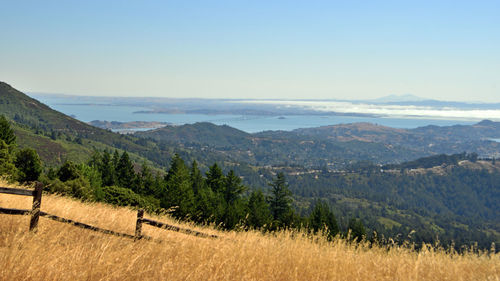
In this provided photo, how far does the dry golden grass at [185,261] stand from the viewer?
20.0 feet

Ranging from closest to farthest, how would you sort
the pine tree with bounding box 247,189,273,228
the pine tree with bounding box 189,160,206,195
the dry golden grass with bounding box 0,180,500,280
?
the dry golden grass with bounding box 0,180,500,280 < the pine tree with bounding box 247,189,273,228 < the pine tree with bounding box 189,160,206,195

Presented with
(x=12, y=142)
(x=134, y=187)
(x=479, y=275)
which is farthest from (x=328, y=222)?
(x=479, y=275)

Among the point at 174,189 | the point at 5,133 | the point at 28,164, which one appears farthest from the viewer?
the point at 5,133

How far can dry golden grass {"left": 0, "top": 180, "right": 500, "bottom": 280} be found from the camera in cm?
611


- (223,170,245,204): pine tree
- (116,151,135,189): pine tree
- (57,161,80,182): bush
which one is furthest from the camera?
(223,170,245,204): pine tree

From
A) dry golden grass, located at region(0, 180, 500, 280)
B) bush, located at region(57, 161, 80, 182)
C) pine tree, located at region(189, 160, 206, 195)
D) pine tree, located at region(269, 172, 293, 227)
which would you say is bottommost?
pine tree, located at region(269, 172, 293, 227)

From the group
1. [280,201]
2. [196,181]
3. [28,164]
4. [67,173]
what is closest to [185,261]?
[67,173]

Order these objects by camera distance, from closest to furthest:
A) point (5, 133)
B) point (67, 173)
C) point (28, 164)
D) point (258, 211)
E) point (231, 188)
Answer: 1. point (67, 173)
2. point (28, 164)
3. point (5, 133)
4. point (258, 211)
5. point (231, 188)

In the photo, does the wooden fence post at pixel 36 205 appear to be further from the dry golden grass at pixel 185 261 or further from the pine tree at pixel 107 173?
the pine tree at pixel 107 173

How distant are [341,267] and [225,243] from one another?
10.2 feet

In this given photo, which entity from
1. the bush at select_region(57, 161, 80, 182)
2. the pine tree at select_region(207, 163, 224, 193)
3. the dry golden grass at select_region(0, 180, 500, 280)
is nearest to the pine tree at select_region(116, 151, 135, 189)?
the pine tree at select_region(207, 163, 224, 193)

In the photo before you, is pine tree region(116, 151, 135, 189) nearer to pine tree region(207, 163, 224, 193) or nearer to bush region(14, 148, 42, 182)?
pine tree region(207, 163, 224, 193)

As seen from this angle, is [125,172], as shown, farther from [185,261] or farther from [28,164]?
[185,261]

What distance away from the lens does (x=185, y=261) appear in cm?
761
